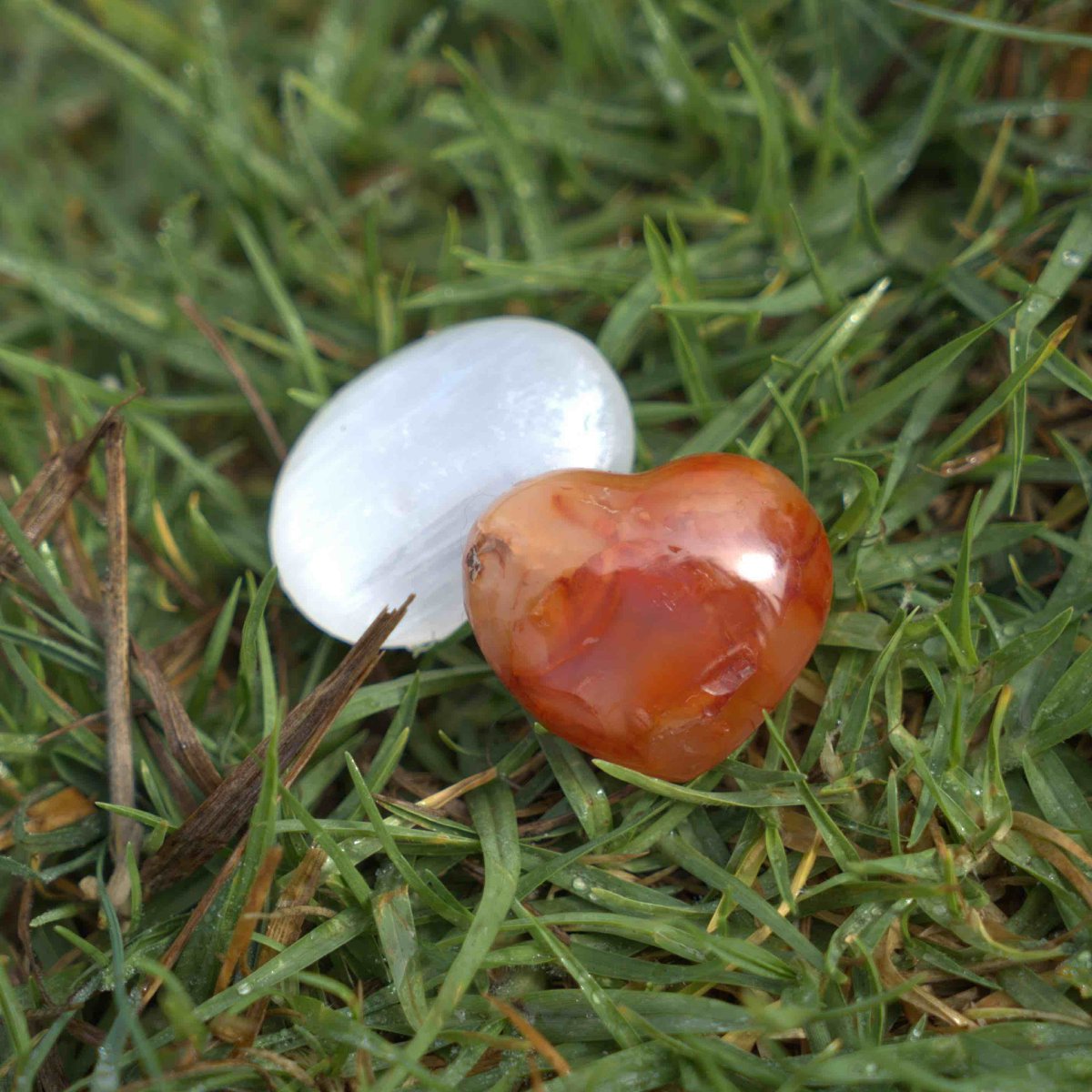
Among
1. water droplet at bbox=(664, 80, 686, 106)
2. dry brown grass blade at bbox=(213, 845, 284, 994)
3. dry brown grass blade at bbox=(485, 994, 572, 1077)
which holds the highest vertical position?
water droplet at bbox=(664, 80, 686, 106)

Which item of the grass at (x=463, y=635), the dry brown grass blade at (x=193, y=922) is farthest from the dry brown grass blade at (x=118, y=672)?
the dry brown grass blade at (x=193, y=922)

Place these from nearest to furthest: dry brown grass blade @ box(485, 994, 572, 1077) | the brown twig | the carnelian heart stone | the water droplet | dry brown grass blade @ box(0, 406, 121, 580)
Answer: dry brown grass blade @ box(485, 994, 572, 1077) < the carnelian heart stone < dry brown grass blade @ box(0, 406, 121, 580) < the brown twig < the water droplet

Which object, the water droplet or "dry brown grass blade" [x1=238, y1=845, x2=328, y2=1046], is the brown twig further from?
the water droplet

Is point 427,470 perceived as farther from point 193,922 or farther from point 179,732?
point 193,922

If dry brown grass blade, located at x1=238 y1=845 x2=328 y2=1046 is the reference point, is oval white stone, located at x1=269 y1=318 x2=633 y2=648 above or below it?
above

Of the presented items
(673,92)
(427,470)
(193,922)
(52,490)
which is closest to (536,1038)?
(193,922)

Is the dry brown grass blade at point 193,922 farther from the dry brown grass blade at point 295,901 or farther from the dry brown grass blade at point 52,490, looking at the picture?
the dry brown grass blade at point 52,490

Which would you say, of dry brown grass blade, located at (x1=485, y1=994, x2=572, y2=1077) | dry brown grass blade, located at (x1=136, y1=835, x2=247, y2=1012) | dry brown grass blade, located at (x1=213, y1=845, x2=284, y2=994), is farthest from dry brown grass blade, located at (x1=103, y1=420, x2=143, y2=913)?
dry brown grass blade, located at (x1=485, y1=994, x2=572, y2=1077)

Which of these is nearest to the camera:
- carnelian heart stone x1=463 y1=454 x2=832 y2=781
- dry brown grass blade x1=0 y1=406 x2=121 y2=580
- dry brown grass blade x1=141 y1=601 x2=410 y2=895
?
carnelian heart stone x1=463 y1=454 x2=832 y2=781
